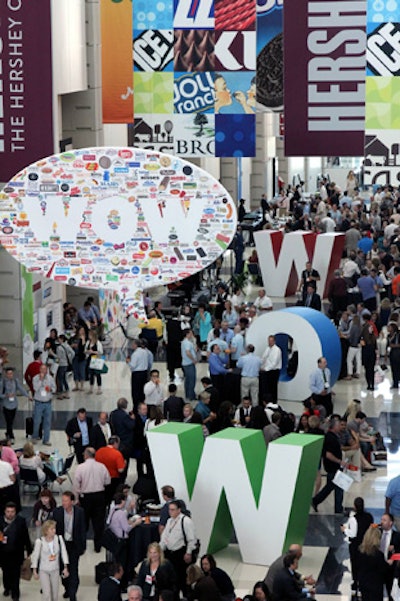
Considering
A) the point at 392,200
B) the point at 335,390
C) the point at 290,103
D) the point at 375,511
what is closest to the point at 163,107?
the point at 335,390

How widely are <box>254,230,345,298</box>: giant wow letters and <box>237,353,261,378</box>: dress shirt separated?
944cm

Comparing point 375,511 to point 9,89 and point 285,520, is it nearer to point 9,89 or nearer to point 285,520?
point 285,520

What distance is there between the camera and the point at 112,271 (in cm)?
2055

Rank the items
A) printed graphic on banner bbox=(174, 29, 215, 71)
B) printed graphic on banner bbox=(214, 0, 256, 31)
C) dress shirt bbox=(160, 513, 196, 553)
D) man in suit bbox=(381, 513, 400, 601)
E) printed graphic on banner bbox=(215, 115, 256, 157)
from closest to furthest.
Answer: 1. man in suit bbox=(381, 513, 400, 601)
2. dress shirt bbox=(160, 513, 196, 553)
3. printed graphic on banner bbox=(214, 0, 256, 31)
4. printed graphic on banner bbox=(215, 115, 256, 157)
5. printed graphic on banner bbox=(174, 29, 215, 71)

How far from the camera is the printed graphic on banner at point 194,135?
2588 cm

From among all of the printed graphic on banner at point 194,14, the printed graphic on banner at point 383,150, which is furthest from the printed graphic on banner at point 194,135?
the printed graphic on banner at point 383,150

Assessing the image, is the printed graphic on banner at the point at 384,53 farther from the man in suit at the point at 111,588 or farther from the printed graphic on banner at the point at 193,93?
the man in suit at the point at 111,588

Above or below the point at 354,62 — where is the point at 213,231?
below

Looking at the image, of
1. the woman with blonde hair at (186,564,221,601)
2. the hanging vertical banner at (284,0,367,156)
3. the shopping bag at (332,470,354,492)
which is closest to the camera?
the woman with blonde hair at (186,564,221,601)

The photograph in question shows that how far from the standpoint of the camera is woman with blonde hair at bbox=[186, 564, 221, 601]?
12688 millimetres

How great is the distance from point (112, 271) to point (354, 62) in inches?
179

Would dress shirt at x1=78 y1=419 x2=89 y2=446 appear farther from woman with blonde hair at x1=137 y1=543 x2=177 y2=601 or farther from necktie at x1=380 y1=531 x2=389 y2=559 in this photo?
necktie at x1=380 y1=531 x2=389 y2=559

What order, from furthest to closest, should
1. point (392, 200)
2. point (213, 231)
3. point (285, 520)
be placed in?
1. point (392, 200)
2. point (213, 231)
3. point (285, 520)

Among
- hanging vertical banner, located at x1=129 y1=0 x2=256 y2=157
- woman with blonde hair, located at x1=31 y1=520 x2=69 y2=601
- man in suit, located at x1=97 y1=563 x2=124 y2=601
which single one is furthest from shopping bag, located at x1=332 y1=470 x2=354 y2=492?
hanging vertical banner, located at x1=129 y1=0 x2=256 y2=157
